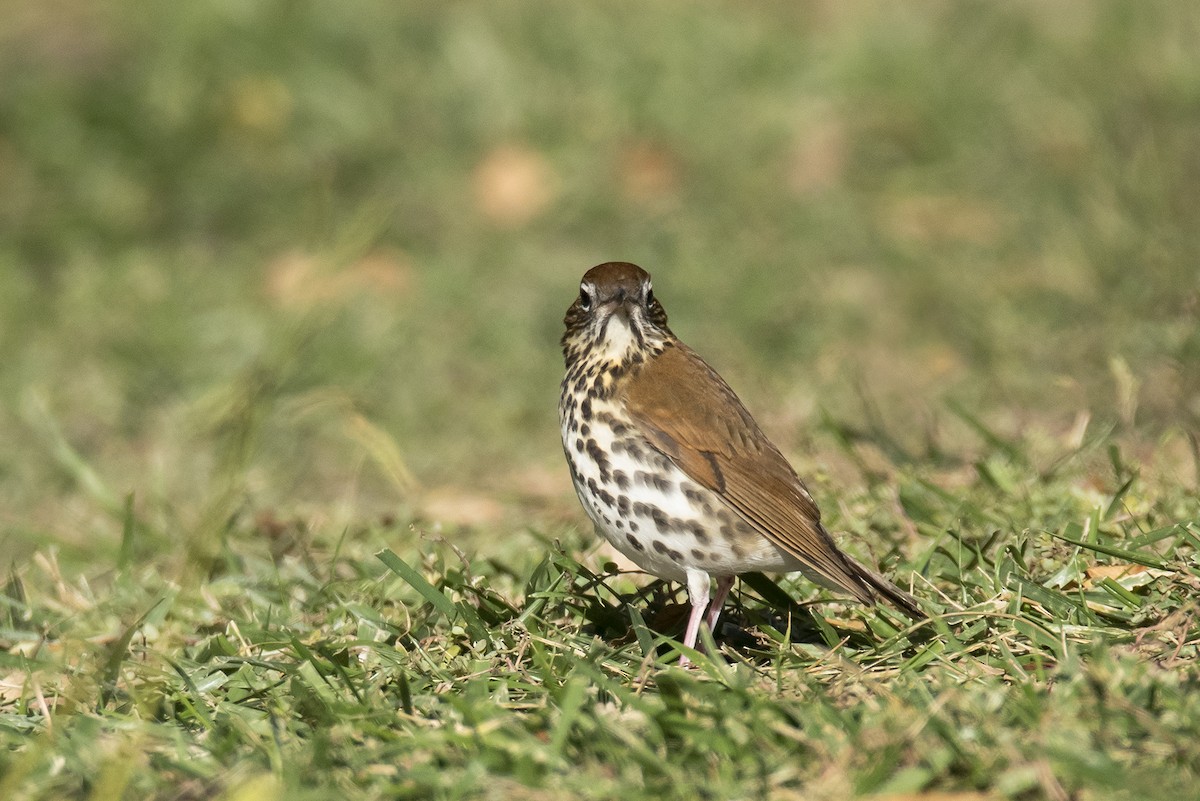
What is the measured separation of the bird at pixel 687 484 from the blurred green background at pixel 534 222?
1429 millimetres

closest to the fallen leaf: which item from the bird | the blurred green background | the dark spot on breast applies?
the blurred green background

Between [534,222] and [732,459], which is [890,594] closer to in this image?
[732,459]

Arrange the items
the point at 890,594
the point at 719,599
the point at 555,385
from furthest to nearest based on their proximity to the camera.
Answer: the point at 555,385 < the point at 719,599 < the point at 890,594

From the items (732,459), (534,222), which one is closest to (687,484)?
(732,459)

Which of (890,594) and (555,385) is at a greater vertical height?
(890,594)

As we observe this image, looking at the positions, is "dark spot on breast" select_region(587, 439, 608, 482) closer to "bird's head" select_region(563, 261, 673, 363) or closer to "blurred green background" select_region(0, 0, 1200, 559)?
"bird's head" select_region(563, 261, 673, 363)

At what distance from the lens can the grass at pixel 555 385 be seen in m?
3.21

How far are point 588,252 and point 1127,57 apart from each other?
3.30 meters

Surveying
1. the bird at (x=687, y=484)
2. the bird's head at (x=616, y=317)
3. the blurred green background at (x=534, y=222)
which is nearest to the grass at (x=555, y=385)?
the blurred green background at (x=534, y=222)

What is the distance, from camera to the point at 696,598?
12.9 feet

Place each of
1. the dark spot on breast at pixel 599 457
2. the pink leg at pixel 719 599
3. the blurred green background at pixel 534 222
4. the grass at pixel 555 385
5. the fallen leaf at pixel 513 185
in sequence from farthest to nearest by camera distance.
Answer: the fallen leaf at pixel 513 185 < the blurred green background at pixel 534 222 < the pink leg at pixel 719 599 < the dark spot on breast at pixel 599 457 < the grass at pixel 555 385

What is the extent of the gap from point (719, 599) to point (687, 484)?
363mm

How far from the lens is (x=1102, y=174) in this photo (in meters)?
7.87

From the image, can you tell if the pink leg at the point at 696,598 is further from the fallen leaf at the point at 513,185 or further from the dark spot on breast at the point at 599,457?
the fallen leaf at the point at 513,185
